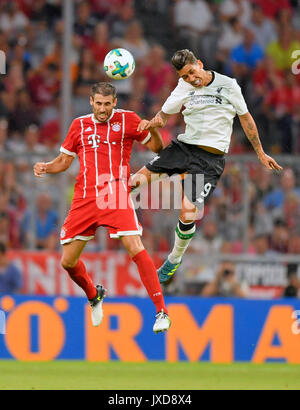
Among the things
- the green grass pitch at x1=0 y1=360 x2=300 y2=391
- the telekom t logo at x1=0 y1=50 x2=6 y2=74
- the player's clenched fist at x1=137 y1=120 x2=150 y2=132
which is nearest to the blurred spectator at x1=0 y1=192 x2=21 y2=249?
the green grass pitch at x1=0 y1=360 x2=300 y2=391

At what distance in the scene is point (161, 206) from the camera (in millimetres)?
15352

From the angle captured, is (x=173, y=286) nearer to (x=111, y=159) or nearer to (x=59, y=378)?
(x=59, y=378)

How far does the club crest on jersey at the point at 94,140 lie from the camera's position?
36.3 ft

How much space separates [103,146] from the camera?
11047 millimetres

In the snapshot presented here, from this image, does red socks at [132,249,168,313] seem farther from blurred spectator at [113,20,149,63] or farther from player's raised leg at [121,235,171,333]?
blurred spectator at [113,20,149,63]

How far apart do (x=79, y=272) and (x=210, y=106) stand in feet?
6.92

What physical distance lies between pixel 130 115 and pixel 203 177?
95cm

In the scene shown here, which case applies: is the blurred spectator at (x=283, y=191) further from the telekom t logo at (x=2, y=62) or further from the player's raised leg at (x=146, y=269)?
the player's raised leg at (x=146, y=269)

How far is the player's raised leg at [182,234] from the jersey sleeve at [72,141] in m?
1.20

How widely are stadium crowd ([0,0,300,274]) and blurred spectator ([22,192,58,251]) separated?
0.04ft

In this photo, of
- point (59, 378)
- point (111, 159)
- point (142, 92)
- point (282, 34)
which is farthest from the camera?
point (282, 34)

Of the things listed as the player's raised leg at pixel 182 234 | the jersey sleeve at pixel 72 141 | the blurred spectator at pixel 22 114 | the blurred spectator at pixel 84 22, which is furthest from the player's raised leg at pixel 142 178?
the blurred spectator at pixel 84 22

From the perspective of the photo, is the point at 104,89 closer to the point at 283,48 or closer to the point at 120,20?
the point at 120,20
